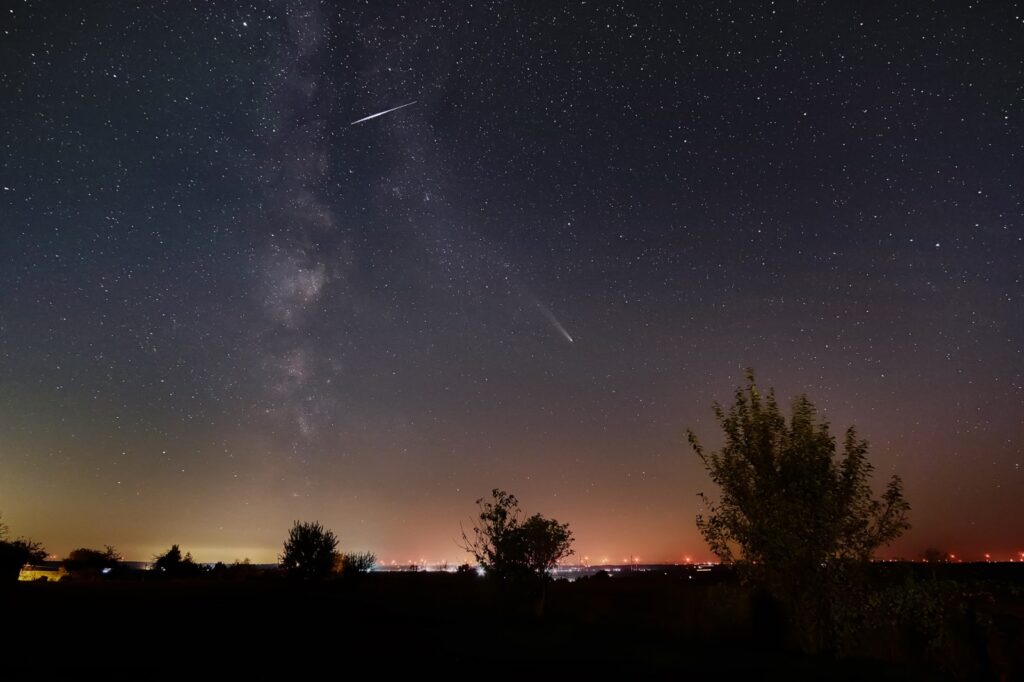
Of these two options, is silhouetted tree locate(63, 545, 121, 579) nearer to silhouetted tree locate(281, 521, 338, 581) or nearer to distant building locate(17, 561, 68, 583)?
distant building locate(17, 561, 68, 583)

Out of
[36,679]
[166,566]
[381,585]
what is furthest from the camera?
[166,566]

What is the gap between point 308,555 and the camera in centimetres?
4684

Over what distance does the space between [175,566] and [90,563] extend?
26.9ft

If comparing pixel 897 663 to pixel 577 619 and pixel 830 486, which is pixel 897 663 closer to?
pixel 830 486

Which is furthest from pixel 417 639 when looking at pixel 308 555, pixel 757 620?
pixel 308 555

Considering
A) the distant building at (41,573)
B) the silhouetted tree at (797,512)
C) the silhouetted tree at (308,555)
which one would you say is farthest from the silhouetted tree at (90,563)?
the silhouetted tree at (797,512)

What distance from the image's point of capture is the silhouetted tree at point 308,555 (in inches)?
1841

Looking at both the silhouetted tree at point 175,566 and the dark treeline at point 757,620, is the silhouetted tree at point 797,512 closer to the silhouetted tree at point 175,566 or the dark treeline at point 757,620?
the dark treeline at point 757,620

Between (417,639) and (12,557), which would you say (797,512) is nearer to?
(417,639)

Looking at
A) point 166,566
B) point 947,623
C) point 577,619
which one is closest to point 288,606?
point 577,619

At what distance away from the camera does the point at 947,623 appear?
18.9 m

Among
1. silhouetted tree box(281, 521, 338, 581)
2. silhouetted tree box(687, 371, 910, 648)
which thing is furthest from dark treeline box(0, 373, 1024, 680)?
silhouetted tree box(281, 521, 338, 581)

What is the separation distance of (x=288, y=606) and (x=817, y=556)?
960 inches

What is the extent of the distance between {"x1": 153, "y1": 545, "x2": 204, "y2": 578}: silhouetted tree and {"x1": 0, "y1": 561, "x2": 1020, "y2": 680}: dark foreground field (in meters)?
21.1
